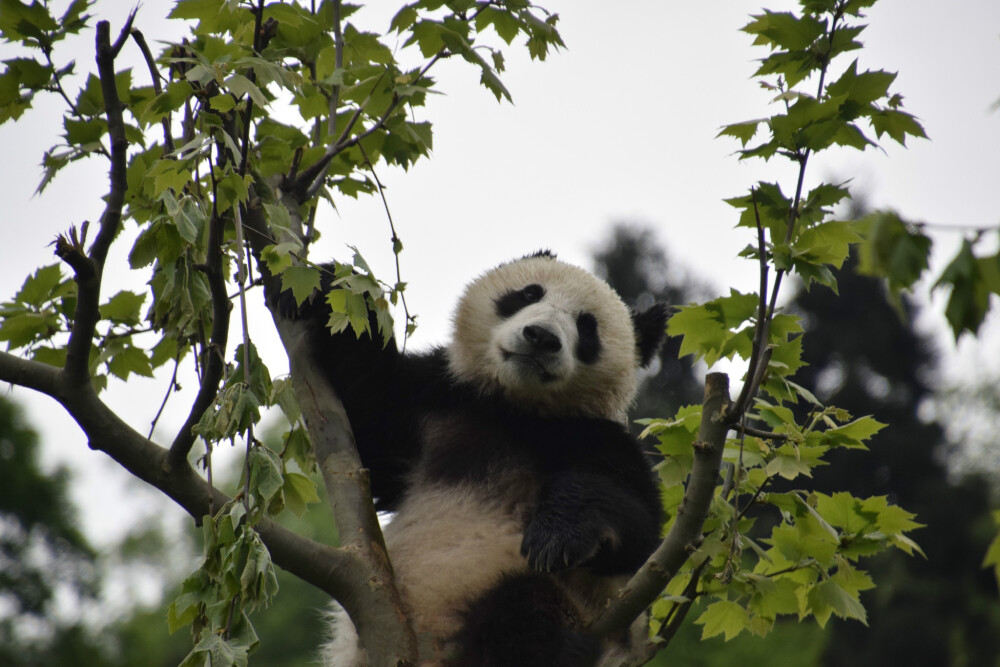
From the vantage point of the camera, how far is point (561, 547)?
3.93 metres

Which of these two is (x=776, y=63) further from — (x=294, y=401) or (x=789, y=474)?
(x=294, y=401)

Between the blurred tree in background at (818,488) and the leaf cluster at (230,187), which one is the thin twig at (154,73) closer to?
the leaf cluster at (230,187)

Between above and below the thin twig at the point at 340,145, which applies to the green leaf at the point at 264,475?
below

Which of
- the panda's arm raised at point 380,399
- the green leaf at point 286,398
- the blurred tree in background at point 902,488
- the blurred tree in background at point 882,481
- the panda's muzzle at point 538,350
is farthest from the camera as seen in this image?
the blurred tree in background at point 902,488

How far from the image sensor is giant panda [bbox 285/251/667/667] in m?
3.99

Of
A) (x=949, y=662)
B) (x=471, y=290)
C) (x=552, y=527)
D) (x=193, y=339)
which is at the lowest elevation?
(x=949, y=662)

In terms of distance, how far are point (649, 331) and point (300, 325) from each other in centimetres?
259

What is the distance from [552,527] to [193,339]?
1.76m

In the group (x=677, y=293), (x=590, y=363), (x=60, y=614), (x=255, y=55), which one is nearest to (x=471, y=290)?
Result: (x=590, y=363)

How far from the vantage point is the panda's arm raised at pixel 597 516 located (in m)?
3.94

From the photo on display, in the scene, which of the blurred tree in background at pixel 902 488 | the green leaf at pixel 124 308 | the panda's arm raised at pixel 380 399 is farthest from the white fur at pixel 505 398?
the blurred tree in background at pixel 902 488

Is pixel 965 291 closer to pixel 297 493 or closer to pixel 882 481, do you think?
pixel 297 493

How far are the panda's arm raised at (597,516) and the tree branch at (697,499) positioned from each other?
66 cm

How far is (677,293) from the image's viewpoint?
123ft
